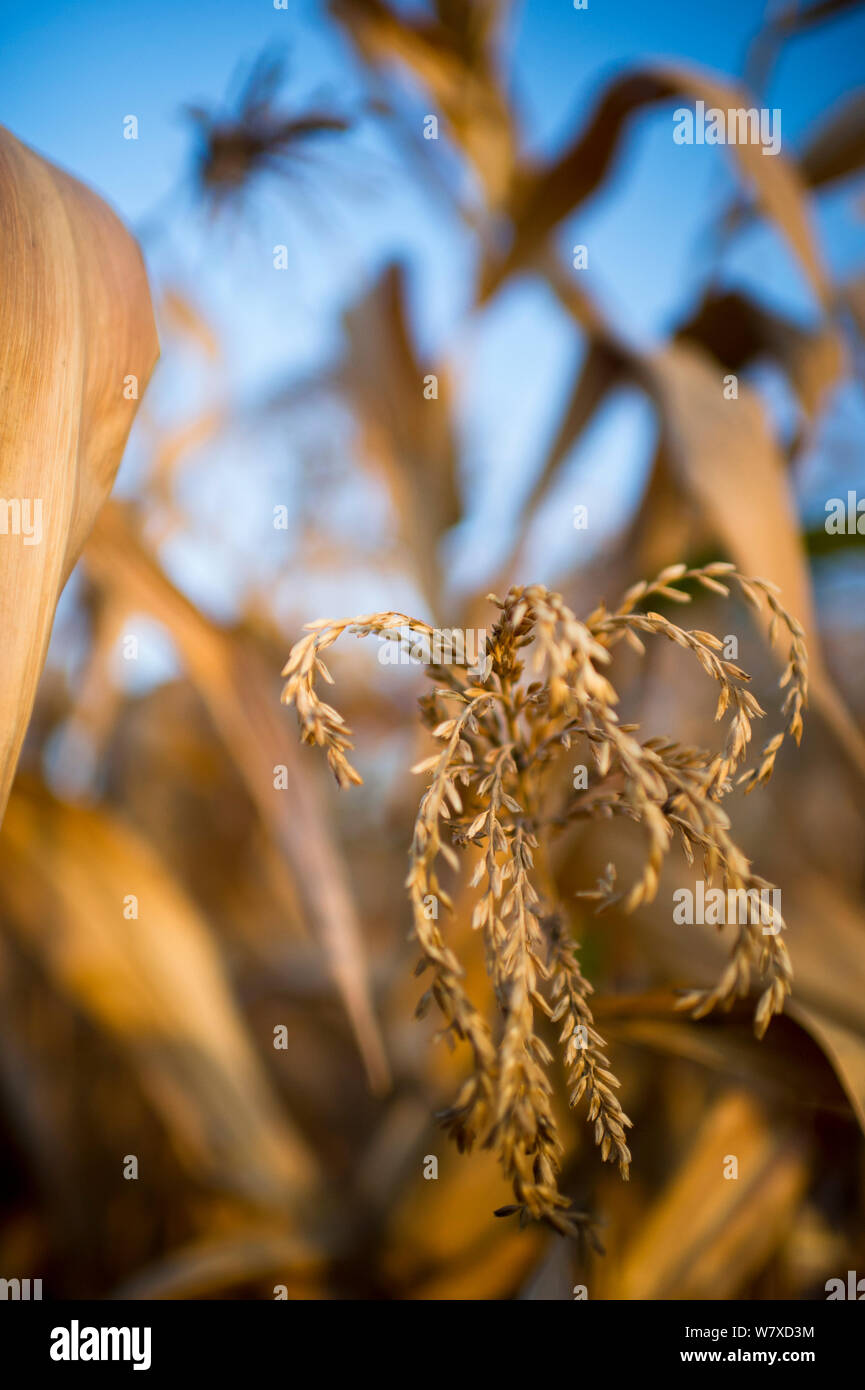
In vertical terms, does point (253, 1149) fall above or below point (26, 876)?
below

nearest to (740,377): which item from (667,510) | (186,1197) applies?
(667,510)

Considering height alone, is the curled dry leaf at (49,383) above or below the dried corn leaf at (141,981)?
above

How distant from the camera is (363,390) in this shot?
78 centimetres

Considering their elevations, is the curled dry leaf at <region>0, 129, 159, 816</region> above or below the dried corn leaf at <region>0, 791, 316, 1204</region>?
above

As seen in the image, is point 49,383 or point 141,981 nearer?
point 49,383

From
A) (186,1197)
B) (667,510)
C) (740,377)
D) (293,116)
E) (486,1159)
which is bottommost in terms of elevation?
(186,1197)

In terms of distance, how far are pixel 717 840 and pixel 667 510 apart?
51 centimetres

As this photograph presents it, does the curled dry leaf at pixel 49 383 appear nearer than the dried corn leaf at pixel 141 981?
Yes

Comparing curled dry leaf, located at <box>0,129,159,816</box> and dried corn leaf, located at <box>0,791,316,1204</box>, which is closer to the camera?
curled dry leaf, located at <box>0,129,159,816</box>

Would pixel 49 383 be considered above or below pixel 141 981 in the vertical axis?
above

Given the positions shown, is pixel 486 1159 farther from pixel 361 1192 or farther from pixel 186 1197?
pixel 186 1197
